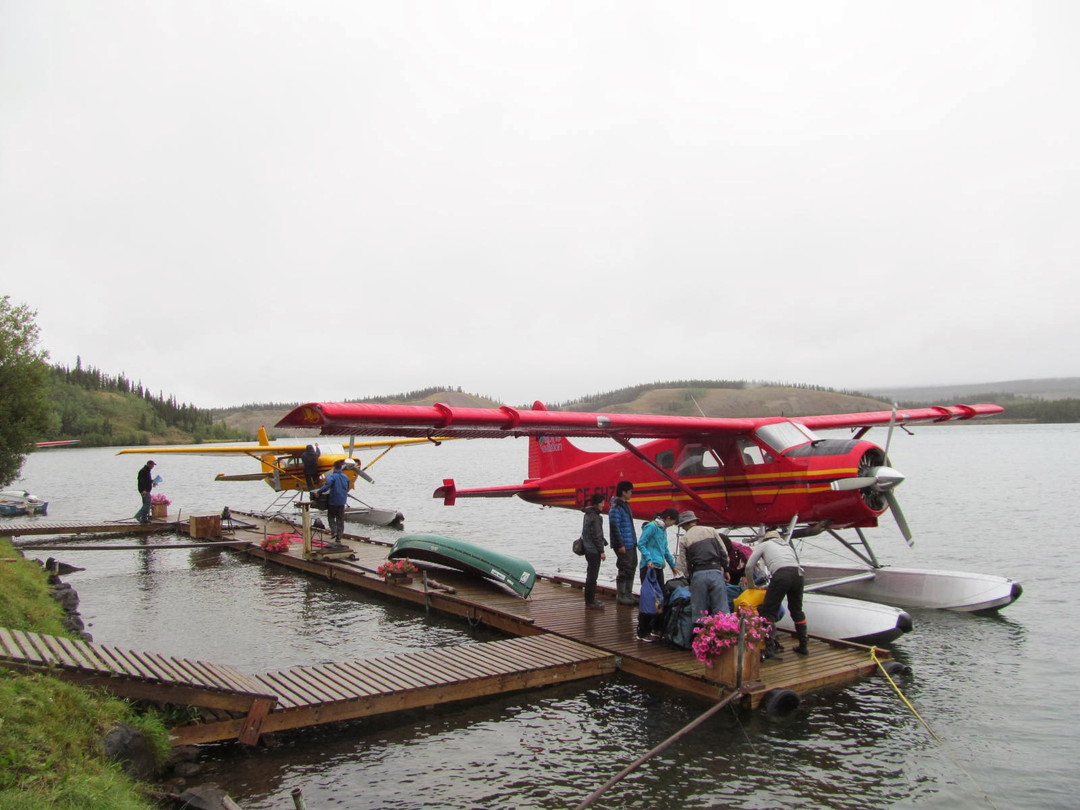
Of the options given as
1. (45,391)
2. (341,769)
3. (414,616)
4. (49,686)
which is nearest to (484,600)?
(414,616)

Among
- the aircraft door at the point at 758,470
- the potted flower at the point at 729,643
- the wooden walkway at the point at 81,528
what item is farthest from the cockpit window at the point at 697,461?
the wooden walkway at the point at 81,528

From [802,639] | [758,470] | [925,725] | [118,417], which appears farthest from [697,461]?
[118,417]

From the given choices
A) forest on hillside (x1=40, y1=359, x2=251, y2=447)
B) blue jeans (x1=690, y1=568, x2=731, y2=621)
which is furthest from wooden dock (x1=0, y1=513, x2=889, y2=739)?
forest on hillside (x1=40, y1=359, x2=251, y2=447)

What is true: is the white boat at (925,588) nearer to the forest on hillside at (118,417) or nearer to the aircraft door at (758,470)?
the aircraft door at (758,470)

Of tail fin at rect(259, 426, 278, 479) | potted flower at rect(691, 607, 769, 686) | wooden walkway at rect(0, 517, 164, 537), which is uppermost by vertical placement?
tail fin at rect(259, 426, 278, 479)

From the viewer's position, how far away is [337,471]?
50.1 feet

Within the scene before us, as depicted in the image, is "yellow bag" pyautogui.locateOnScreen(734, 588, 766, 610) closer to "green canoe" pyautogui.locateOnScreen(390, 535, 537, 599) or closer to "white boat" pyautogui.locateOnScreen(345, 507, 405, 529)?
"green canoe" pyautogui.locateOnScreen(390, 535, 537, 599)

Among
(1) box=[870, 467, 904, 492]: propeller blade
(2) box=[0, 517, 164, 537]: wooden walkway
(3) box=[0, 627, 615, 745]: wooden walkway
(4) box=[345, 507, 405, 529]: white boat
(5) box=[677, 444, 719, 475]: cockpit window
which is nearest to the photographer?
(3) box=[0, 627, 615, 745]: wooden walkway

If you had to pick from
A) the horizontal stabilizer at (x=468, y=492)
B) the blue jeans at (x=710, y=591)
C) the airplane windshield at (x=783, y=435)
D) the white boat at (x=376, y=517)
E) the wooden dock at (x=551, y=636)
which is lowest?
the white boat at (x=376, y=517)

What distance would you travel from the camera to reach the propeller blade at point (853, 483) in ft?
33.4

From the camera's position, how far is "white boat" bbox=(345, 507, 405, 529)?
25.5 meters

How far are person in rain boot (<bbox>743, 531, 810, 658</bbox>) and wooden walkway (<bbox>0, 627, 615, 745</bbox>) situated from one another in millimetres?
1823

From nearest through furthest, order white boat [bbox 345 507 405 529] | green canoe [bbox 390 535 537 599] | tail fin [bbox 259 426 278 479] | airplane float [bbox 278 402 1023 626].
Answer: airplane float [bbox 278 402 1023 626] < green canoe [bbox 390 535 537 599] < tail fin [bbox 259 426 278 479] < white boat [bbox 345 507 405 529]

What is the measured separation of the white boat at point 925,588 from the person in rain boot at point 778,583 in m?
3.57
